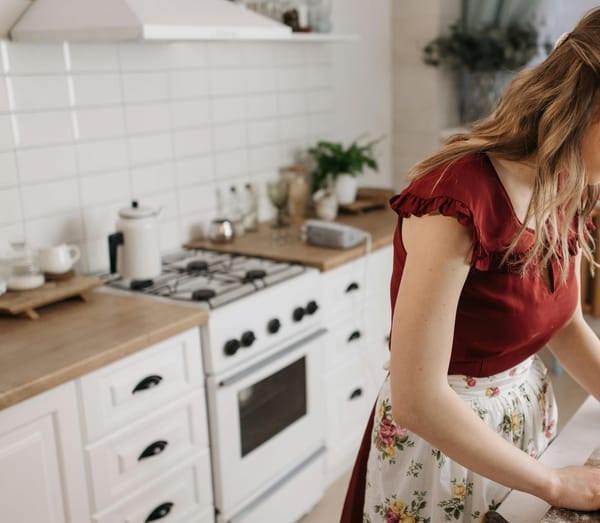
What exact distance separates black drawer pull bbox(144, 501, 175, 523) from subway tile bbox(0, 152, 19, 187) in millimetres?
1014

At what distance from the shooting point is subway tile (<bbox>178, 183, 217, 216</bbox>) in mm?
2801

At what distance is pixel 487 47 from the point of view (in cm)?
354

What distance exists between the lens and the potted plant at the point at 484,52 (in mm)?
3523

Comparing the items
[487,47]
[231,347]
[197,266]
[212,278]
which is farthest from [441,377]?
[487,47]

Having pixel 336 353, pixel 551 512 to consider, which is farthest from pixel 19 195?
pixel 551 512

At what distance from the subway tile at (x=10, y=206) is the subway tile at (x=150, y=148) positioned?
1.55 ft

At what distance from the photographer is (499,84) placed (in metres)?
3.73

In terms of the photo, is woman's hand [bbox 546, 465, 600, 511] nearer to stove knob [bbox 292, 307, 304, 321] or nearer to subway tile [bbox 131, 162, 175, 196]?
stove knob [bbox 292, 307, 304, 321]

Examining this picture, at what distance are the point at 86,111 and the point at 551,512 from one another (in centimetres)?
190

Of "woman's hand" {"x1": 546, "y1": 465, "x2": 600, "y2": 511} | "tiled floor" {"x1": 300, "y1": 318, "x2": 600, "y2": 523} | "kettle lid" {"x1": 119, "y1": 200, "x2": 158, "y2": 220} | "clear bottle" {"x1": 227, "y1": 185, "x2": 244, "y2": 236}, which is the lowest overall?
"tiled floor" {"x1": 300, "y1": 318, "x2": 600, "y2": 523}

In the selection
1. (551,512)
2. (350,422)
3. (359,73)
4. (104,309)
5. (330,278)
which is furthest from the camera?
(359,73)

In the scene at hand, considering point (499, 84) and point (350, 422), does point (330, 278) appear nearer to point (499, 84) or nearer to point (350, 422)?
point (350, 422)

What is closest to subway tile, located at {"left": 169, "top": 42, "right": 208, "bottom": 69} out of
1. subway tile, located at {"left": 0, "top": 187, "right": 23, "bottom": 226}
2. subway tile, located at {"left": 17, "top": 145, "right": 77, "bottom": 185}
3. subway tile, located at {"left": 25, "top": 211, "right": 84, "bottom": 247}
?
subway tile, located at {"left": 17, "top": 145, "right": 77, "bottom": 185}

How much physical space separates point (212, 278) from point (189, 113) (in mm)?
740
